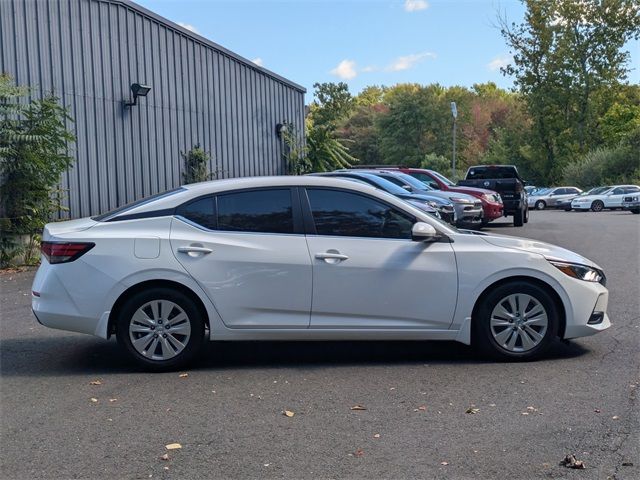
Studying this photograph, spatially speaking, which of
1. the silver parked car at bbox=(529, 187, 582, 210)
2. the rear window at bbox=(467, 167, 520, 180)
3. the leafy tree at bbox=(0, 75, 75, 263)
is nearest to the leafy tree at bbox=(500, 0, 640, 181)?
the silver parked car at bbox=(529, 187, 582, 210)

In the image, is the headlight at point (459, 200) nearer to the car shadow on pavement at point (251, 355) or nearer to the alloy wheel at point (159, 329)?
the car shadow on pavement at point (251, 355)

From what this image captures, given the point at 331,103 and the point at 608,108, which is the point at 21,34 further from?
the point at 331,103

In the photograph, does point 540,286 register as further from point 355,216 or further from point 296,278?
point 296,278

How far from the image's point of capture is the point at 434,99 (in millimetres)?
70188

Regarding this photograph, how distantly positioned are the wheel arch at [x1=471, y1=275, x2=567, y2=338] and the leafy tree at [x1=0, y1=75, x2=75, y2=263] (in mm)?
9043

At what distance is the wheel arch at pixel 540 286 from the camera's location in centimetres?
627

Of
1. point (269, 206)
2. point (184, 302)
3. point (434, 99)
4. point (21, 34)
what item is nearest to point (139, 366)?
point (184, 302)

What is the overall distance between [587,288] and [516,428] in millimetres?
2090

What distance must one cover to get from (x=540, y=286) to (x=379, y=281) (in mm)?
1398

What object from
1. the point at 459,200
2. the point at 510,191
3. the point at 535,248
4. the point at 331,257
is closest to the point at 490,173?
the point at 510,191

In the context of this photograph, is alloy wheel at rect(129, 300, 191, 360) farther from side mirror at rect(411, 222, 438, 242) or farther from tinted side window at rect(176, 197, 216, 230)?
side mirror at rect(411, 222, 438, 242)

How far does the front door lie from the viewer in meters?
6.16

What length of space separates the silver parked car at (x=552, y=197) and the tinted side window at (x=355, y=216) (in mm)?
41452

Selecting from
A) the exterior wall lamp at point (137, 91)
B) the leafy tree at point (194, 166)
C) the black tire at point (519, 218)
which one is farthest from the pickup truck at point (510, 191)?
the exterior wall lamp at point (137, 91)
